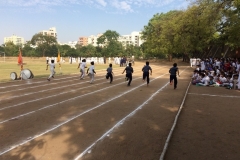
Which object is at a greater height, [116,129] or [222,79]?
[222,79]

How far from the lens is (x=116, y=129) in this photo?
6.29 meters

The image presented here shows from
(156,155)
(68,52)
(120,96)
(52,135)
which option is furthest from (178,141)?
(68,52)

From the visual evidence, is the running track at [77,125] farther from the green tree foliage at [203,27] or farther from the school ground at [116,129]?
the green tree foliage at [203,27]

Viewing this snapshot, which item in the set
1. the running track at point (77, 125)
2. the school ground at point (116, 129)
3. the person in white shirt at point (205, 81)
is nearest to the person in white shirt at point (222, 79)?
the person in white shirt at point (205, 81)

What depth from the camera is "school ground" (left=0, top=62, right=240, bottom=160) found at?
483 centimetres

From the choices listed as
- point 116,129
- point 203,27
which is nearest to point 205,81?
point 116,129

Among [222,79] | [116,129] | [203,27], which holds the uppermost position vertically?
[203,27]

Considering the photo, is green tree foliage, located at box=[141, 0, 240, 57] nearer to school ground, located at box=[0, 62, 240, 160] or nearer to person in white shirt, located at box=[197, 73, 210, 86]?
person in white shirt, located at box=[197, 73, 210, 86]

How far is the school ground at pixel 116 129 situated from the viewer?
483cm

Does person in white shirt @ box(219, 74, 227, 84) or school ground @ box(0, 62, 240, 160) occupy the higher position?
person in white shirt @ box(219, 74, 227, 84)

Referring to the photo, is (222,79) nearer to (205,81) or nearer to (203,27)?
(205,81)

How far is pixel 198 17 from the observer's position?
3075 centimetres

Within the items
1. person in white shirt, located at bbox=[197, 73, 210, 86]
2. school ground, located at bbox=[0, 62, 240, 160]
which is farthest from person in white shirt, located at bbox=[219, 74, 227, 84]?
school ground, located at bbox=[0, 62, 240, 160]

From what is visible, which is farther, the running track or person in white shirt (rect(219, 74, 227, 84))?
person in white shirt (rect(219, 74, 227, 84))
